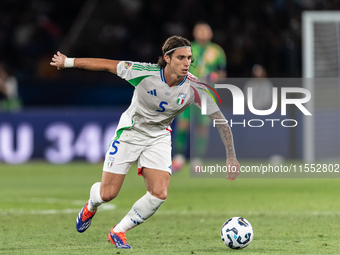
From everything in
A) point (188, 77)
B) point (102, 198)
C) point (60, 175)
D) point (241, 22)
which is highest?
point (241, 22)

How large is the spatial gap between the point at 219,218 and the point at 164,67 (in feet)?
7.55

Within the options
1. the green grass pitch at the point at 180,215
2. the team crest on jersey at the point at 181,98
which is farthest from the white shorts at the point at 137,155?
the green grass pitch at the point at 180,215

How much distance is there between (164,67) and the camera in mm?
5543

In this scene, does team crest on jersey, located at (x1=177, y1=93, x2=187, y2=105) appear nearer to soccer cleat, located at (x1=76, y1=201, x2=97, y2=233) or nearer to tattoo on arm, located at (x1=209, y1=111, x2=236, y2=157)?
tattoo on arm, located at (x1=209, y1=111, x2=236, y2=157)

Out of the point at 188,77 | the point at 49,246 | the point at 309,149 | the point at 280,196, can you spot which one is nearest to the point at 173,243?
the point at 49,246

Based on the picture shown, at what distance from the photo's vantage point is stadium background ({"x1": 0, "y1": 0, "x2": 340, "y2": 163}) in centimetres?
1430

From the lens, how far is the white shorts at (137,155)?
219 inches

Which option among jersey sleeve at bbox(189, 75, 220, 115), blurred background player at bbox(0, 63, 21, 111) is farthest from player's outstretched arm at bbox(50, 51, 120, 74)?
blurred background player at bbox(0, 63, 21, 111)

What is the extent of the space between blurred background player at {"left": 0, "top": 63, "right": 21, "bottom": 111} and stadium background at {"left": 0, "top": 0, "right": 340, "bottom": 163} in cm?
18

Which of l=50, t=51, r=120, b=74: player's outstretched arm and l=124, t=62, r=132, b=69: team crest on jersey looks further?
l=124, t=62, r=132, b=69: team crest on jersey

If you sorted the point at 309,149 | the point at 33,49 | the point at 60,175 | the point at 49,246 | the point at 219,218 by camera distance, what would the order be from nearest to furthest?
the point at 49,246
the point at 219,218
the point at 60,175
the point at 309,149
the point at 33,49

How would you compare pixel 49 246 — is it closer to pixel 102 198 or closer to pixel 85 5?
pixel 102 198

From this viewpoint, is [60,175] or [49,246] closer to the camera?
[49,246]

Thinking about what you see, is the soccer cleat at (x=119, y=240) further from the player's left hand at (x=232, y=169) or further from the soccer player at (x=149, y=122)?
the player's left hand at (x=232, y=169)
